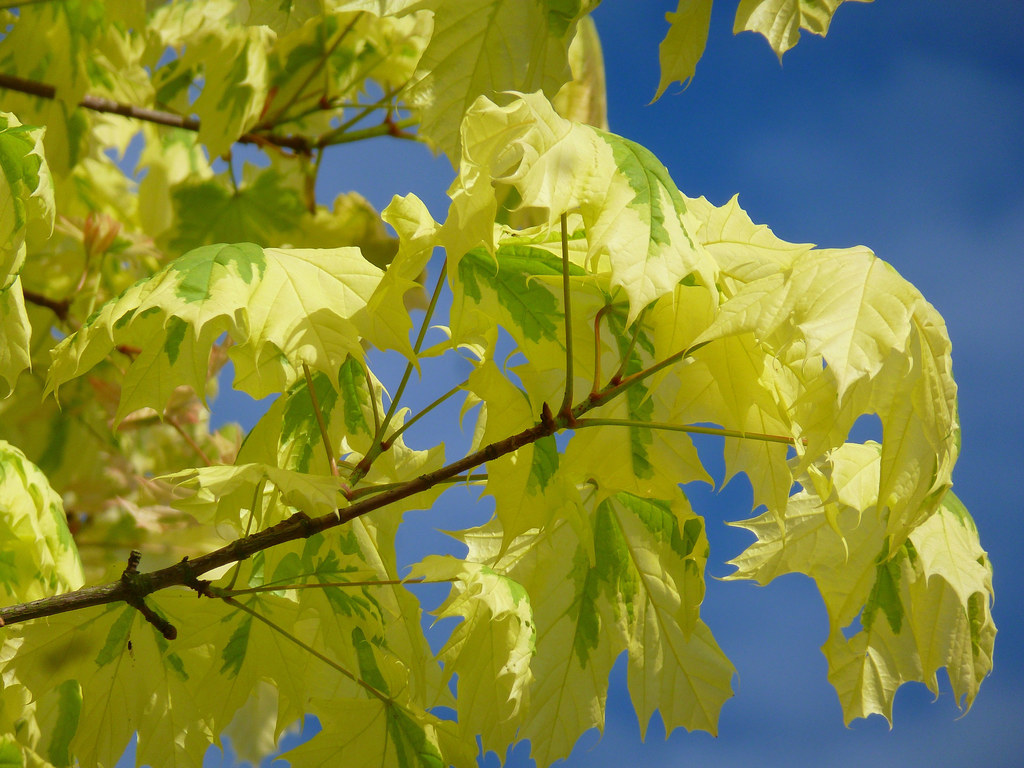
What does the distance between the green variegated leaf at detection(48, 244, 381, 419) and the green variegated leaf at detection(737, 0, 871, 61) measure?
0.37 m

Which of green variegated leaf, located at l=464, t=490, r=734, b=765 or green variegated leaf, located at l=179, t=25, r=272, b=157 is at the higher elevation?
green variegated leaf, located at l=179, t=25, r=272, b=157

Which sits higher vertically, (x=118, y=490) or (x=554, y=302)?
(x=554, y=302)

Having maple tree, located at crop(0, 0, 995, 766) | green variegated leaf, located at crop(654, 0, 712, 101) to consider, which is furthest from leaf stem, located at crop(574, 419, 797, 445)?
green variegated leaf, located at crop(654, 0, 712, 101)

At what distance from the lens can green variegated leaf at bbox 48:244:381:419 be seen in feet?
1.92

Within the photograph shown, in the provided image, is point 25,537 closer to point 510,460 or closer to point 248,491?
point 248,491

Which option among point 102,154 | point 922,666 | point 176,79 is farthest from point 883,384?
point 102,154

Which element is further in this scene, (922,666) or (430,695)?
(430,695)

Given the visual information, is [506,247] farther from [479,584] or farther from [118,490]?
[118,490]

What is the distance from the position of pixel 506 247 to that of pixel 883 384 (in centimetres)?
27

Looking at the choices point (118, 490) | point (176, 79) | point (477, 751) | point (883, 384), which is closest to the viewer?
point (883, 384)

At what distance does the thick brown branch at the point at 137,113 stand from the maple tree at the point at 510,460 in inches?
21.0

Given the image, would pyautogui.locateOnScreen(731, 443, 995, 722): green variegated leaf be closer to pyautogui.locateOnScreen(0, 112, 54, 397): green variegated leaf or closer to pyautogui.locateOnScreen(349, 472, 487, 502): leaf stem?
pyautogui.locateOnScreen(349, 472, 487, 502): leaf stem

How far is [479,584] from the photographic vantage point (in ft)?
2.30

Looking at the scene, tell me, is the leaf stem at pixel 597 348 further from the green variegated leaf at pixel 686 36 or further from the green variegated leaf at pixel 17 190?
the green variegated leaf at pixel 17 190
